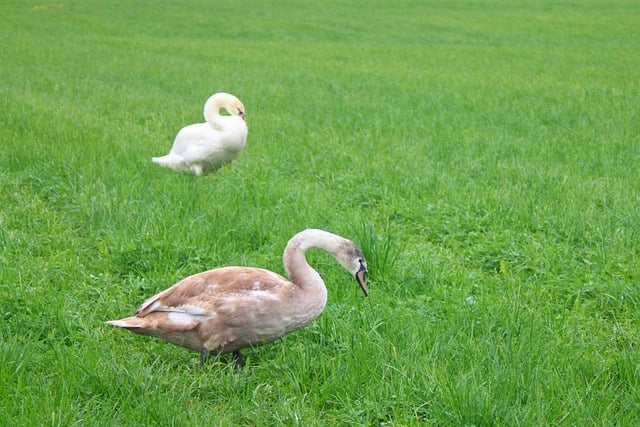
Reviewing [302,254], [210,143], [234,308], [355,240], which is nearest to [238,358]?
[234,308]

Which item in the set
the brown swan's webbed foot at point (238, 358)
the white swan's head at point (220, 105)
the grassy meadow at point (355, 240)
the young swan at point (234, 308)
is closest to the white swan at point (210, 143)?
the white swan's head at point (220, 105)

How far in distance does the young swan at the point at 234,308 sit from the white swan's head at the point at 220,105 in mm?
3649

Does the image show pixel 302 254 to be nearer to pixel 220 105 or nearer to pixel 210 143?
pixel 210 143

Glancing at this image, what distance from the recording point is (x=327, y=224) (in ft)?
19.1

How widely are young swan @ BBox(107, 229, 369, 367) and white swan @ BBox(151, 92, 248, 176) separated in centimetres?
340

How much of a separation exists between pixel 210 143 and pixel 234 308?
3.69m

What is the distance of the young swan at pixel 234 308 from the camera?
3.68m

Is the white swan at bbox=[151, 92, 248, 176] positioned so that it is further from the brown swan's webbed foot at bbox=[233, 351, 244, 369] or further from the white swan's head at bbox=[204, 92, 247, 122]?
the brown swan's webbed foot at bbox=[233, 351, 244, 369]

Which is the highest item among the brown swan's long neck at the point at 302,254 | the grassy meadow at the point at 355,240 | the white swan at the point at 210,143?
the brown swan's long neck at the point at 302,254

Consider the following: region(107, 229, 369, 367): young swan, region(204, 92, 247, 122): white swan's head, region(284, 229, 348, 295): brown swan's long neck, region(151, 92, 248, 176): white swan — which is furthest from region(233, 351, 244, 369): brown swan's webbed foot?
region(204, 92, 247, 122): white swan's head

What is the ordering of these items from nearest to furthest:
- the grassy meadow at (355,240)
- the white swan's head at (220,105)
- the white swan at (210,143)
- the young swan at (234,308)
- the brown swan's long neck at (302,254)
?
the grassy meadow at (355,240) → the young swan at (234,308) → the brown swan's long neck at (302,254) → the white swan at (210,143) → the white swan's head at (220,105)

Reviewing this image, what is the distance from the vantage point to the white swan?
714 cm

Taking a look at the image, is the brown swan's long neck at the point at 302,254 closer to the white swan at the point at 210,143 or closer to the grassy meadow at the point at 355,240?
the grassy meadow at the point at 355,240

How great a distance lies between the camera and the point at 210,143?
712 centimetres
